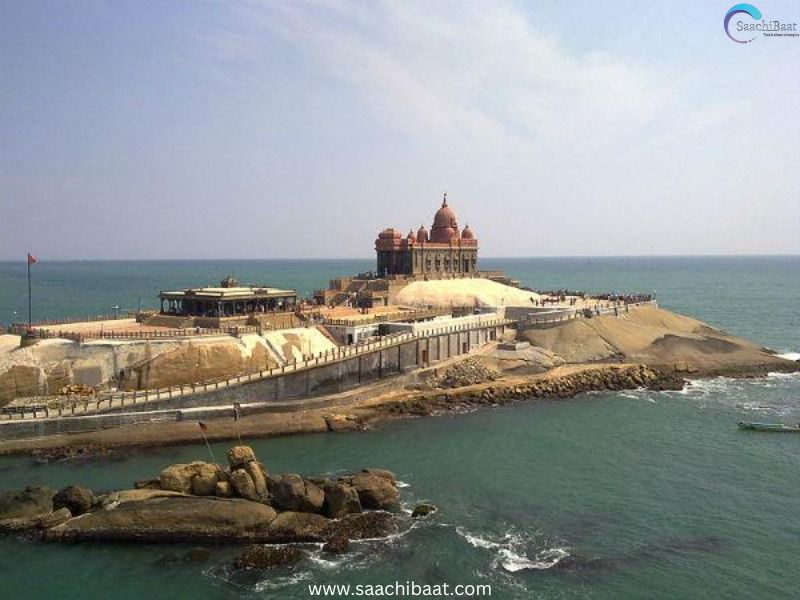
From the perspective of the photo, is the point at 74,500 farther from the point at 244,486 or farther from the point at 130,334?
the point at 130,334

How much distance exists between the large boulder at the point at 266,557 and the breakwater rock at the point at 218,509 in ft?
0.85

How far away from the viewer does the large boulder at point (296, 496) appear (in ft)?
97.7

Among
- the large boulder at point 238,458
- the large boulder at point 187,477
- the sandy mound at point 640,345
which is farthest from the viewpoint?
the sandy mound at point 640,345

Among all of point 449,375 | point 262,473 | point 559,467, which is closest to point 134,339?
point 262,473

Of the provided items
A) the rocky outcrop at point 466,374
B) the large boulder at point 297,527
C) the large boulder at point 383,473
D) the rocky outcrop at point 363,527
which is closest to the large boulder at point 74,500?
the large boulder at point 297,527

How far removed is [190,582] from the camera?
81.6ft

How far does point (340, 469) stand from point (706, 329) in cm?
5523

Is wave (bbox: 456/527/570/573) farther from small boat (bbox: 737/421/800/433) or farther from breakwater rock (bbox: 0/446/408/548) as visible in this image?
small boat (bbox: 737/421/800/433)

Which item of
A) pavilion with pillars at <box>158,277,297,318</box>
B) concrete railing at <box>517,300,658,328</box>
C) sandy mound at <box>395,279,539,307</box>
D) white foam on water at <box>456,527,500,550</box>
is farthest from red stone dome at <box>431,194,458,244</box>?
white foam on water at <box>456,527,500,550</box>

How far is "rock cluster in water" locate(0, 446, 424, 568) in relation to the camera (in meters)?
28.0

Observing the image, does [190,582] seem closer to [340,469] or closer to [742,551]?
[340,469]

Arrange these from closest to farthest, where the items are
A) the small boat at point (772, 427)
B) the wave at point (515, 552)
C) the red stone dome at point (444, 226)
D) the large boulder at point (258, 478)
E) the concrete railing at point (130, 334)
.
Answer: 1. the wave at point (515, 552)
2. the large boulder at point (258, 478)
3. the small boat at point (772, 427)
4. the concrete railing at point (130, 334)
5. the red stone dome at point (444, 226)

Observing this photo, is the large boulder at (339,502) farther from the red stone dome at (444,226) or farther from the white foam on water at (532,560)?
the red stone dome at (444,226)

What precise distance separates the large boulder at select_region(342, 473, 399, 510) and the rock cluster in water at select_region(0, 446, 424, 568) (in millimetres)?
44
